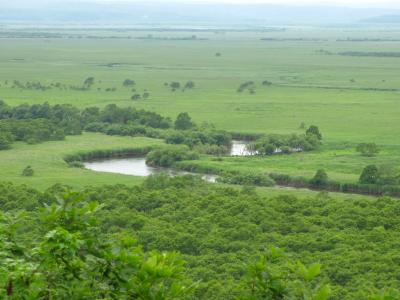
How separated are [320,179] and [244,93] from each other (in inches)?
1570

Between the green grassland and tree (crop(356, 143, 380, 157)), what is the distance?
56 centimetres

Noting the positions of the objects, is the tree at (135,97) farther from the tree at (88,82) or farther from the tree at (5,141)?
the tree at (5,141)

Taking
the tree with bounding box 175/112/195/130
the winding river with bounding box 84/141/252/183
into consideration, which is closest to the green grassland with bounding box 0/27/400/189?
the winding river with bounding box 84/141/252/183

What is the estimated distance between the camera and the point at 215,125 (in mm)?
59844

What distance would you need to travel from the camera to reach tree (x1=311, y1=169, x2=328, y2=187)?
4128cm

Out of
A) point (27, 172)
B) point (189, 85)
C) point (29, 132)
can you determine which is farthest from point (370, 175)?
point (189, 85)

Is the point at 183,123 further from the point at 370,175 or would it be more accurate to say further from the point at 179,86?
the point at 179,86

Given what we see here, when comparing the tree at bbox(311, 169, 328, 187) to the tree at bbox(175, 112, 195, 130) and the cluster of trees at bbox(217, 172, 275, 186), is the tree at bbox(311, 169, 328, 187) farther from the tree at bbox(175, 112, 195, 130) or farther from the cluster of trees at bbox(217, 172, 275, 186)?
the tree at bbox(175, 112, 195, 130)

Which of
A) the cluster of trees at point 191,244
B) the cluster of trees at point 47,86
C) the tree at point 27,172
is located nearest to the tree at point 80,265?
the cluster of trees at point 191,244

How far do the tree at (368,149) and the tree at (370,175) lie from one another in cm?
770

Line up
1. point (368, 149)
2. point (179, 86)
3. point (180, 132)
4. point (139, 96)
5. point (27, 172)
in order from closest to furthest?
1. point (27, 172)
2. point (368, 149)
3. point (180, 132)
4. point (139, 96)
5. point (179, 86)

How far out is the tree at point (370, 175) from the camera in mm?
40250

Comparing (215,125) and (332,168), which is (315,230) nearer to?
(332,168)

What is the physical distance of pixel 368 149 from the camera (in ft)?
159
